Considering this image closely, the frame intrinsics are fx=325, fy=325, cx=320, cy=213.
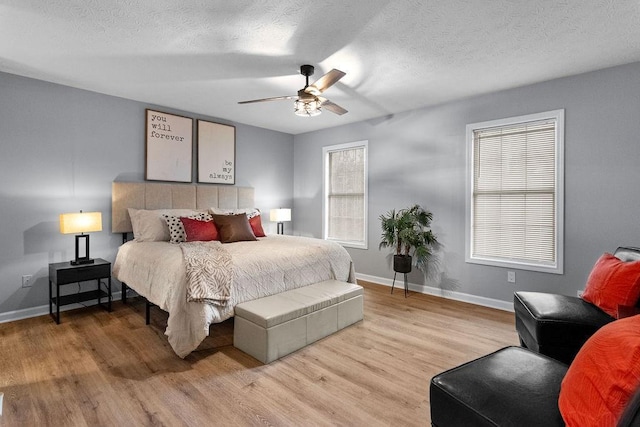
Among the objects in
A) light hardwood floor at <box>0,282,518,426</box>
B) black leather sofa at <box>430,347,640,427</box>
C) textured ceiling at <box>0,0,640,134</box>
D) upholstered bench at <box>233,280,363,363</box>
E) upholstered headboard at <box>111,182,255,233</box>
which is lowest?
light hardwood floor at <box>0,282,518,426</box>

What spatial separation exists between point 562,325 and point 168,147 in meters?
4.71

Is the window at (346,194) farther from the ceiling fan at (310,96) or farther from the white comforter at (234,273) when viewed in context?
the ceiling fan at (310,96)

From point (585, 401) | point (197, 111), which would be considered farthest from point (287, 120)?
point (585, 401)

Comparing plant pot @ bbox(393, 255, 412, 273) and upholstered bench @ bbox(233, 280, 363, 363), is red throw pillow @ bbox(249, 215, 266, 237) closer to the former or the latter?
upholstered bench @ bbox(233, 280, 363, 363)

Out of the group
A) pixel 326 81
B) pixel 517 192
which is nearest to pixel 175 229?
pixel 326 81

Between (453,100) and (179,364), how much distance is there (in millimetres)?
4239

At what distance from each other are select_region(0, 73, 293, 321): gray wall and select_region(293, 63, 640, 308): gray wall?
3.09 meters

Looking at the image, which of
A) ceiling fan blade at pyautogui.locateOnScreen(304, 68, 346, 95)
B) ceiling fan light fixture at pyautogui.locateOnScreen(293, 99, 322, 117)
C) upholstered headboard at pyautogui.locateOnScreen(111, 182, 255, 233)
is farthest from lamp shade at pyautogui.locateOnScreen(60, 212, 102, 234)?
ceiling fan blade at pyautogui.locateOnScreen(304, 68, 346, 95)

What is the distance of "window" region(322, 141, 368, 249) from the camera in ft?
17.5

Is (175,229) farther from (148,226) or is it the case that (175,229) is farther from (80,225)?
(80,225)

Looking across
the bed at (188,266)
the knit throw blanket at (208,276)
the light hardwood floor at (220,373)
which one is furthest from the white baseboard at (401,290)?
the knit throw blanket at (208,276)

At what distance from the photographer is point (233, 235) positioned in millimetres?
3975

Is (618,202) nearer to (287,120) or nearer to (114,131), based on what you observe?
(287,120)

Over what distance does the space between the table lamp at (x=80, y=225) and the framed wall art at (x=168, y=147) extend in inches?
39.3
